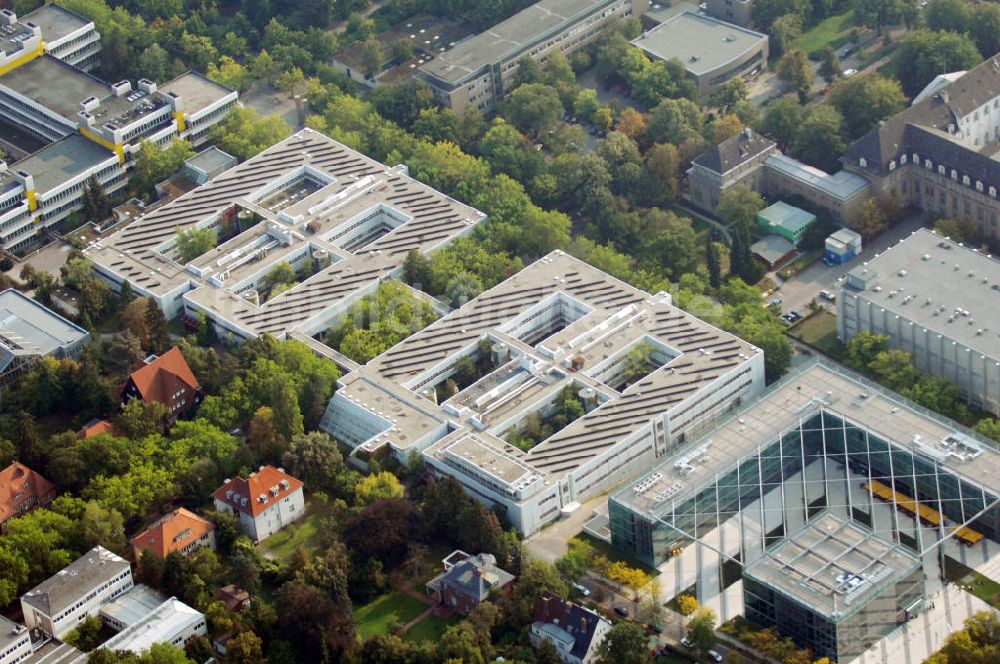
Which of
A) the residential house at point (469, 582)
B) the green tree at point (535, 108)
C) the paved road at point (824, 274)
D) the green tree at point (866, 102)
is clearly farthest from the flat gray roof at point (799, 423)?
the green tree at point (535, 108)

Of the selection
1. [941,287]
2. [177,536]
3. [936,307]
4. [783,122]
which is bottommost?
[177,536]

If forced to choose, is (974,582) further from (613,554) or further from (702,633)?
(613,554)

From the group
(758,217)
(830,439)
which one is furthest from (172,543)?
(758,217)

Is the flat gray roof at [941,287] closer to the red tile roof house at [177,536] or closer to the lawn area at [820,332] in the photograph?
the lawn area at [820,332]

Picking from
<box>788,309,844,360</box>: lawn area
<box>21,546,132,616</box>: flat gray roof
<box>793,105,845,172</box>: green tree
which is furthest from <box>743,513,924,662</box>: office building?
<box>793,105,845,172</box>: green tree

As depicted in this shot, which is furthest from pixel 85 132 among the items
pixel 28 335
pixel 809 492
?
pixel 809 492

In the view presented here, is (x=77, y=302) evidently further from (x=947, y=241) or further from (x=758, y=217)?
(x=947, y=241)
